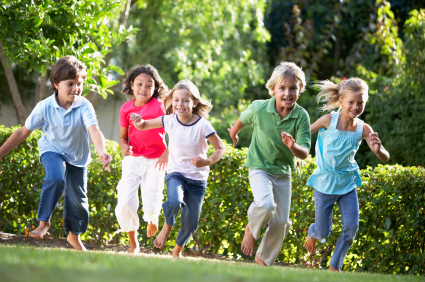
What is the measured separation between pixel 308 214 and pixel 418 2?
33.3 feet

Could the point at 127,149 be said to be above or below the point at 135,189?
above

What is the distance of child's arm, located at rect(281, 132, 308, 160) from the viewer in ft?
14.0

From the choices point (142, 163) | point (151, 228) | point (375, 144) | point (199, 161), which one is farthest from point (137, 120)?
point (375, 144)

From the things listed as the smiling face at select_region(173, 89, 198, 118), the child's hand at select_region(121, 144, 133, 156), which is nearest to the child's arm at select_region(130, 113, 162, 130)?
the smiling face at select_region(173, 89, 198, 118)

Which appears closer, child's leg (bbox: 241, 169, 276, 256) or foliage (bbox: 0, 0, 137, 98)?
child's leg (bbox: 241, 169, 276, 256)

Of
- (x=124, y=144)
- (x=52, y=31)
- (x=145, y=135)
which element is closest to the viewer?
(x=124, y=144)

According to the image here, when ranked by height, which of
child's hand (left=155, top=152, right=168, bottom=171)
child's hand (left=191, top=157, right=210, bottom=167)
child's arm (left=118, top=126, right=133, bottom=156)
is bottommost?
child's hand (left=155, top=152, right=168, bottom=171)

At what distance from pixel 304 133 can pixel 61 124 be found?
7.52ft

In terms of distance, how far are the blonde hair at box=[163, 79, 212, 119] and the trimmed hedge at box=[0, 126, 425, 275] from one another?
3.06 feet

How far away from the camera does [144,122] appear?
16.0 ft

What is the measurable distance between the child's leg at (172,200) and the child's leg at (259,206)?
67 centimetres

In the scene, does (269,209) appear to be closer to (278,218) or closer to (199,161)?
(278,218)

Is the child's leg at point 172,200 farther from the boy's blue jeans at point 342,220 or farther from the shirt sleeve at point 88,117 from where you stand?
the boy's blue jeans at point 342,220

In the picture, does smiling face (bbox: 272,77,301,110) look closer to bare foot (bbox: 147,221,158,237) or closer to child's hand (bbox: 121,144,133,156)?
child's hand (bbox: 121,144,133,156)
